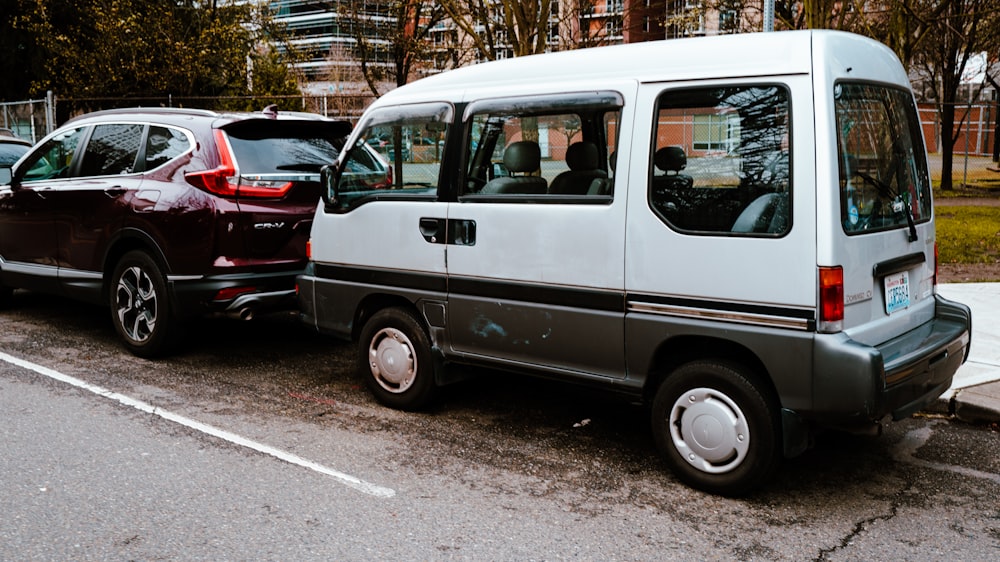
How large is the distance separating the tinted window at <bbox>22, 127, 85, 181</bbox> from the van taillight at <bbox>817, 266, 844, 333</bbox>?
6.39m

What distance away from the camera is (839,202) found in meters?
4.11

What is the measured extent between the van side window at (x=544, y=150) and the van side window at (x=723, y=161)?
0.31 meters

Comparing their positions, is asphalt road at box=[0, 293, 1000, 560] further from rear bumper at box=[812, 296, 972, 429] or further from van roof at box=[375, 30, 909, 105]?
van roof at box=[375, 30, 909, 105]

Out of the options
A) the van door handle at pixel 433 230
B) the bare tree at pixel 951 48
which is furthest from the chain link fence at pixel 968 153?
the van door handle at pixel 433 230

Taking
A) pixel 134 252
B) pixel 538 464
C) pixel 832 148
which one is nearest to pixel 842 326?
pixel 832 148

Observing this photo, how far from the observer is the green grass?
11.7m

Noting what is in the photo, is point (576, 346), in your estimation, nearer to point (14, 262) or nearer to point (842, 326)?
point (842, 326)

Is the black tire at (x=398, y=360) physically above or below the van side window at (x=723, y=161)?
below

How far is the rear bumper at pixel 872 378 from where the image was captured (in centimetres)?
405

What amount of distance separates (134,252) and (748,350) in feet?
16.0

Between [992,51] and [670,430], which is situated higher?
[992,51]

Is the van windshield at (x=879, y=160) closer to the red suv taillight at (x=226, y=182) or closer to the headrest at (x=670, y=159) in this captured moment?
the headrest at (x=670, y=159)

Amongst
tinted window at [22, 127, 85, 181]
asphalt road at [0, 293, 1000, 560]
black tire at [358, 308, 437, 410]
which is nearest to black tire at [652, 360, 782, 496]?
asphalt road at [0, 293, 1000, 560]

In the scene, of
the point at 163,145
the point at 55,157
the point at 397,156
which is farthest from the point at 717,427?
the point at 55,157
